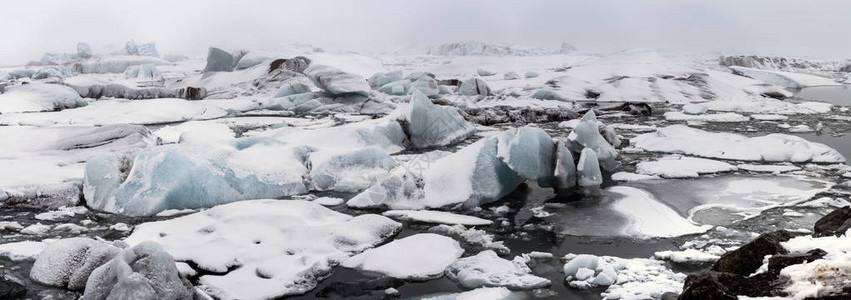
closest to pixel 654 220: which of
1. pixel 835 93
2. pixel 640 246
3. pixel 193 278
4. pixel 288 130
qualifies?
pixel 640 246

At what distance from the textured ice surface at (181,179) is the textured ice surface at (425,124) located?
312 cm

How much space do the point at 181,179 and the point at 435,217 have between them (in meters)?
2.68

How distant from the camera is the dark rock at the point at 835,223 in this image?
12.8ft

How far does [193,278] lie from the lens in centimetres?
458

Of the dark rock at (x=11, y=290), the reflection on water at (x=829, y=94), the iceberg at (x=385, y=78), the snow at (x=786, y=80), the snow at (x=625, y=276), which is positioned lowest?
the iceberg at (x=385, y=78)

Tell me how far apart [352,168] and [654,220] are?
351 cm

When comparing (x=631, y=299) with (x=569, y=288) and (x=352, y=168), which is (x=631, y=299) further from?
(x=352, y=168)

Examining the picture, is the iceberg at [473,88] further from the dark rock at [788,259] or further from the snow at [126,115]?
the dark rock at [788,259]

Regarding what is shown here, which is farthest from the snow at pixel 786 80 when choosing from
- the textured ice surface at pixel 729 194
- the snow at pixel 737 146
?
the textured ice surface at pixel 729 194

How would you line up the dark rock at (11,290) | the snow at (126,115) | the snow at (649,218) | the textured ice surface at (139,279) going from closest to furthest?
the textured ice surface at (139,279), the dark rock at (11,290), the snow at (649,218), the snow at (126,115)

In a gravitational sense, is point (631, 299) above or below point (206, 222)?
above

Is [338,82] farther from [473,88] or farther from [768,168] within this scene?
[768,168]

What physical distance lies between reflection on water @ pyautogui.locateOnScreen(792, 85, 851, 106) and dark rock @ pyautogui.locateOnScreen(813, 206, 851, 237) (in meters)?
14.8

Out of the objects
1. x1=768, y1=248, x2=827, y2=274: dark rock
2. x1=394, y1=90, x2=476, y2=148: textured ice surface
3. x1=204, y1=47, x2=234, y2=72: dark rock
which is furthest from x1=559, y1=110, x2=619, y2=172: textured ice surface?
x1=204, y1=47, x2=234, y2=72: dark rock
